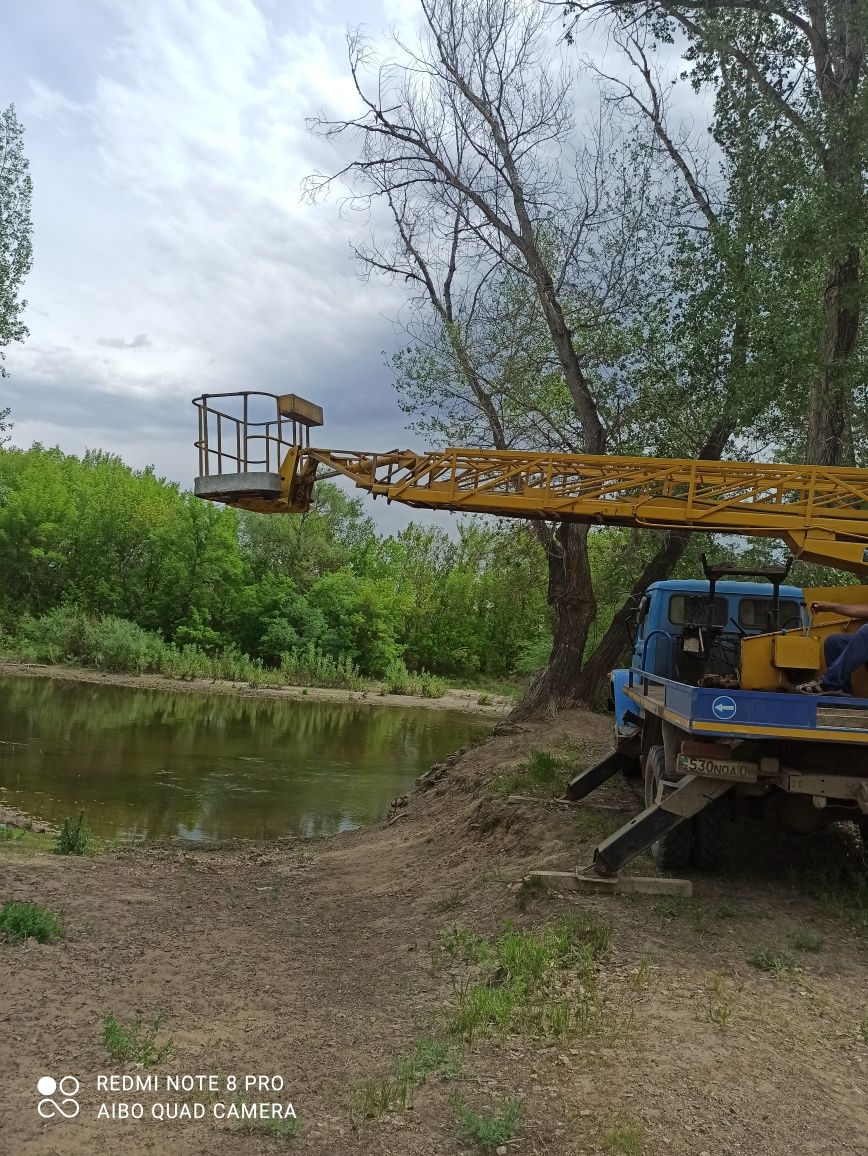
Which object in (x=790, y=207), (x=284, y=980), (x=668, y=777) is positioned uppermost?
(x=790, y=207)

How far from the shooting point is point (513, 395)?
19453 mm

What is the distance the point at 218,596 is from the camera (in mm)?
50875

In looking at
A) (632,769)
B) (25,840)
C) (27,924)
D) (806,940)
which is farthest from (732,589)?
(25,840)

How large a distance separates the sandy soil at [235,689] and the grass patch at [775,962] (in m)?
32.1

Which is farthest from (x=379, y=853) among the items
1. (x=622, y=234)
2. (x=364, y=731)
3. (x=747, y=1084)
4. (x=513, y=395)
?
(x=364, y=731)

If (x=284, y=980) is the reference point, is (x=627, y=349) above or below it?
above

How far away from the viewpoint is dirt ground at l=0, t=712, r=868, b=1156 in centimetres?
429

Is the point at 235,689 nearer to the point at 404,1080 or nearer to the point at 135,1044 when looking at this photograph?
the point at 135,1044

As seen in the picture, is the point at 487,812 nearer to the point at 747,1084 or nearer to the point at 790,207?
the point at 747,1084

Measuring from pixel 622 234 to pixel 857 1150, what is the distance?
17027 millimetres

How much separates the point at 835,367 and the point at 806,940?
10431 mm

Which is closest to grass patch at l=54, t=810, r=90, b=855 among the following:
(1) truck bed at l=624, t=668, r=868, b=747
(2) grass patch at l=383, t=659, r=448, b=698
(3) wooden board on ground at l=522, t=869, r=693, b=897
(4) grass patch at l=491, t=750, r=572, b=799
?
(4) grass patch at l=491, t=750, r=572, b=799

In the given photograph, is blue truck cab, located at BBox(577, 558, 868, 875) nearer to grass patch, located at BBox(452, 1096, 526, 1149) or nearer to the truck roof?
the truck roof

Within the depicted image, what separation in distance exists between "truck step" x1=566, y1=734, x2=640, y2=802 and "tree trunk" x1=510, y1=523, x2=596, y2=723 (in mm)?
8146
